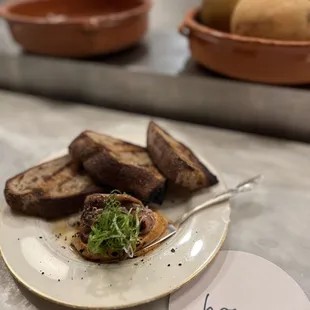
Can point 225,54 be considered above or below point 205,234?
above

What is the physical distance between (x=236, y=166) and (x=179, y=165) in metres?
0.17

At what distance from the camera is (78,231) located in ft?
1.89

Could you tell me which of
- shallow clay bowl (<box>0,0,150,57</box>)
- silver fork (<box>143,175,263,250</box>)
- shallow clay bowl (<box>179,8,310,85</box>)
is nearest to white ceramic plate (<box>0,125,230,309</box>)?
silver fork (<box>143,175,263,250</box>)

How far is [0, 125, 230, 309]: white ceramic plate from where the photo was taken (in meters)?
0.48

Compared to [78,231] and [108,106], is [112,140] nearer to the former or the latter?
[78,231]

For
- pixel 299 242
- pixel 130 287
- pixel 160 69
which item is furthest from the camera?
pixel 160 69

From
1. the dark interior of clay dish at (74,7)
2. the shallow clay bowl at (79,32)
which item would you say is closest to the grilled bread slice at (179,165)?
the shallow clay bowl at (79,32)

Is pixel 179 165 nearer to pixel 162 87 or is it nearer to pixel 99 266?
pixel 99 266

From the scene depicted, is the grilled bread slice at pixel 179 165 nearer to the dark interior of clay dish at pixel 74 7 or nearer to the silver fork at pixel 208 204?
the silver fork at pixel 208 204

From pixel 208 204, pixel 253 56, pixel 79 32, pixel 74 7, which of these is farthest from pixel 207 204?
pixel 74 7

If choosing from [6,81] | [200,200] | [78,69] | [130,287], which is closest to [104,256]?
[130,287]

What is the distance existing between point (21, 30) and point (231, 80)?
43 cm

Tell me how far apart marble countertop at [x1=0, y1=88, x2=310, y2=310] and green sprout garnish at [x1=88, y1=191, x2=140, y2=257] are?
0.23ft

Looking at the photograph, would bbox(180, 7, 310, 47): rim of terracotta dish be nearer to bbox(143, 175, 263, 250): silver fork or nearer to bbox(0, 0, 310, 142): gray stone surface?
bbox(0, 0, 310, 142): gray stone surface
